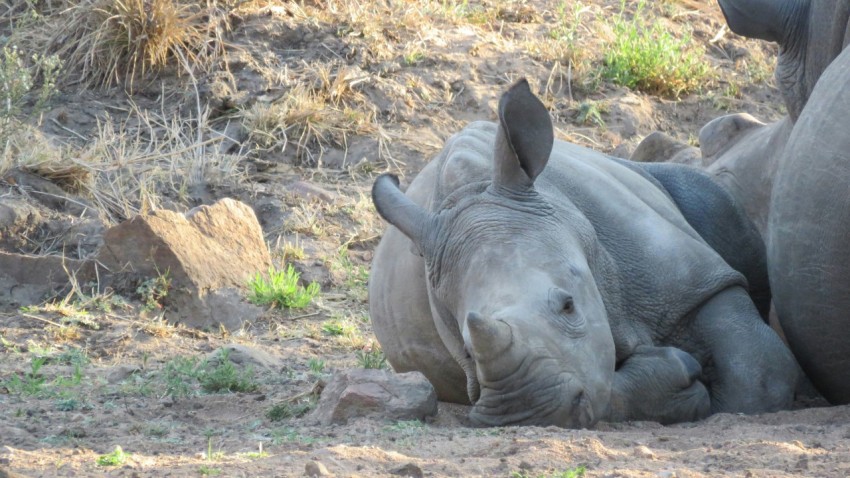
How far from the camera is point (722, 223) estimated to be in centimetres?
643

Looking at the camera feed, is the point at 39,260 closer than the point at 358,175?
Yes

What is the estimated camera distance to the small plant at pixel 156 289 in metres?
7.69

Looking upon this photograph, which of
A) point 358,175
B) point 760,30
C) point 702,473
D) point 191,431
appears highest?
point 760,30

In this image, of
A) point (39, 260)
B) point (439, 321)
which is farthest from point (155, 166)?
point (439, 321)

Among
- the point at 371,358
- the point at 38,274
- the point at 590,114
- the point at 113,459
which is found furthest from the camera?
the point at 590,114

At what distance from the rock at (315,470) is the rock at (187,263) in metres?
4.10

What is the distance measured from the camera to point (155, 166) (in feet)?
30.7

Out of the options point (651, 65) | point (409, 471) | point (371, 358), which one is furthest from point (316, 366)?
point (651, 65)

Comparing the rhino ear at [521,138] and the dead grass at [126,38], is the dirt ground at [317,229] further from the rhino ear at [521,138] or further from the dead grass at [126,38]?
the rhino ear at [521,138]

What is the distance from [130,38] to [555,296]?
6.13 m

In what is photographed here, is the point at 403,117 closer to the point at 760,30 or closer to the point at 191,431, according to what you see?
the point at 760,30

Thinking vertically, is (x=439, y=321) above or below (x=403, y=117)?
above

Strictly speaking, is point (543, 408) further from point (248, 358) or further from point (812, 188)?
point (248, 358)

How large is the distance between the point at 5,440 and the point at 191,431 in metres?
0.67
